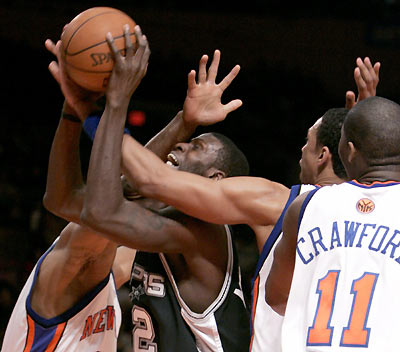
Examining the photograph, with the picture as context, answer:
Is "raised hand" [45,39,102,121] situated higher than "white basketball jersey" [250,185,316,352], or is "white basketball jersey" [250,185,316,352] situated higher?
"raised hand" [45,39,102,121]

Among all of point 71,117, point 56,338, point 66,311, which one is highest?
point 71,117

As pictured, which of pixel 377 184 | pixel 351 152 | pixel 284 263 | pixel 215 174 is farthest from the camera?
pixel 215 174

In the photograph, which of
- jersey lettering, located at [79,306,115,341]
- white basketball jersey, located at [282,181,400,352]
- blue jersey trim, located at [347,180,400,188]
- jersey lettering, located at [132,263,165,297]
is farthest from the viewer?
jersey lettering, located at [79,306,115,341]

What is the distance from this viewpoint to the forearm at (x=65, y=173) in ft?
10.9

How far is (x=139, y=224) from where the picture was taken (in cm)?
281

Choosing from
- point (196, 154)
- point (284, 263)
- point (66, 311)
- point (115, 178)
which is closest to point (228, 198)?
point (284, 263)

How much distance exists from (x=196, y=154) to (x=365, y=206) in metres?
1.06

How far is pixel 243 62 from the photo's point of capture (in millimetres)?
10914

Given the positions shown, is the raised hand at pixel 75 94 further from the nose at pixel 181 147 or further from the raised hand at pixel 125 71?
the nose at pixel 181 147

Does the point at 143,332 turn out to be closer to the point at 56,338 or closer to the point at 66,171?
the point at 56,338

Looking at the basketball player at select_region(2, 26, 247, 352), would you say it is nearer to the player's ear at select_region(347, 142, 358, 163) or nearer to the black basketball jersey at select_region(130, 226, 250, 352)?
the black basketball jersey at select_region(130, 226, 250, 352)

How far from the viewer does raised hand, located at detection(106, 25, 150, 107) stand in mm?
2740

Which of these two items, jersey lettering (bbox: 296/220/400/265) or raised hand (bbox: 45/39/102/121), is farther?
raised hand (bbox: 45/39/102/121)

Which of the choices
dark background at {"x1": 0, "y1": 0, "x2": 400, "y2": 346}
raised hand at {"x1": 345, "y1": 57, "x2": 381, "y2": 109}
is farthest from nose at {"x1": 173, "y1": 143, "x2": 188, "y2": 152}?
dark background at {"x1": 0, "y1": 0, "x2": 400, "y2": 346}
